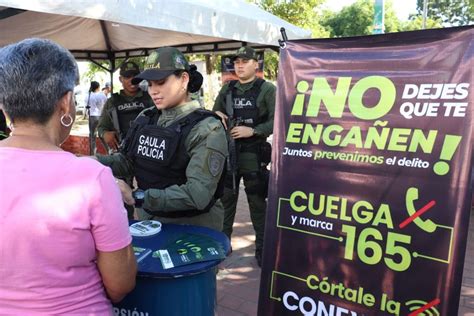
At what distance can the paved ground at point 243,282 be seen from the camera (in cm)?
298

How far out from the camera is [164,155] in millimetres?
1946

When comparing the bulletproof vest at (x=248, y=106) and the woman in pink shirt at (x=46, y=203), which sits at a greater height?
the bulletproof vest at (x=248, y=106)

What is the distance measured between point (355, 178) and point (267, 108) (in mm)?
1901

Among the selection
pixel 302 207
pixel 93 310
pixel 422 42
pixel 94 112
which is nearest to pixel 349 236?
pixel 302 207

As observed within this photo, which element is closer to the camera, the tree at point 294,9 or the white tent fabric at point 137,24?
the white tent fabric at point 137,24

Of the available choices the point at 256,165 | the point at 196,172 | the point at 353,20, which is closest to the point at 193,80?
the point at 196,172

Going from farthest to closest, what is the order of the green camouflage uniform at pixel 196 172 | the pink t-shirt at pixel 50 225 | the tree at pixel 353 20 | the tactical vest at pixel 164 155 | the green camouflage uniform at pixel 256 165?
the tree at pixel 353 20 < the green camouflage uniform at pixel 256 165 < the tactical vest at pixel 164 155 < the green camouflage uniform at pixel 196 172 < the pink t-shirt at pixel 50 225

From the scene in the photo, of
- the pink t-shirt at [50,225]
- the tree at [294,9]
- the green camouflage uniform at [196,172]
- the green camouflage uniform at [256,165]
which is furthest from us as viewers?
the tree at [294,9]

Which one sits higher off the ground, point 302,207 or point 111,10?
point 111,10

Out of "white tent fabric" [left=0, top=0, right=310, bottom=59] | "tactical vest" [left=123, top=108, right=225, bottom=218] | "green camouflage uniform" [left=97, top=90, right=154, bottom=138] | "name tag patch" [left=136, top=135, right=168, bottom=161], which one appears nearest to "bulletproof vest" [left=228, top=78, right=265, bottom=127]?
"white tent fabric" [left=0, top=0, right=310, bottom=59]

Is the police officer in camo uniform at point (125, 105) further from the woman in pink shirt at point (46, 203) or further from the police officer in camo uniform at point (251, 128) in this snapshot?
the woman in pink shirt at point (46, 203)

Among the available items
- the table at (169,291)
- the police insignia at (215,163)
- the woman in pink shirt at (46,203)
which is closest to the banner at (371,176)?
the police insignia at (215,163)

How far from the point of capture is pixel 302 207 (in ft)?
6.42

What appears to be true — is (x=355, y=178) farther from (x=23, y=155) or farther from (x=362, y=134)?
(x=23, y=155)
